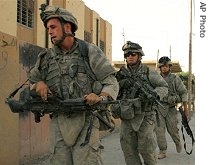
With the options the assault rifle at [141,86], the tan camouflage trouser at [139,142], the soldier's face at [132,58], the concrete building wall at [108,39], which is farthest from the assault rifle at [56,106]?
the concrete building wall at [108,39]

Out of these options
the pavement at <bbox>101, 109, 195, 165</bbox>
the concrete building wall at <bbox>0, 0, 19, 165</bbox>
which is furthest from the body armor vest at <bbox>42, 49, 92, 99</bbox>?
the pavement at <bbox>101, 109, 195, 165</bbox>

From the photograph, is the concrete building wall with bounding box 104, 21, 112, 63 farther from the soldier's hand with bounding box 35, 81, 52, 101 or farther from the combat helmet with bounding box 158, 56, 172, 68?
the soldier's hand with bounding box 35, 81, 52, 101

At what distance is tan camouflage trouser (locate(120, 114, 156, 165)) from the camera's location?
19.2 ft

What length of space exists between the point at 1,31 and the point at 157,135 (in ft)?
11.5

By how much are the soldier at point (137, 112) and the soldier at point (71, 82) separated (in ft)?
6.00

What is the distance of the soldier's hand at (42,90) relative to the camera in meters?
3.84

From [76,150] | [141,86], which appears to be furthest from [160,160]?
[76,150]

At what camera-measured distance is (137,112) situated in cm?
589

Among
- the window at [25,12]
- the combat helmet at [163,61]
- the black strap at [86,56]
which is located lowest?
the black strap at [86,56]

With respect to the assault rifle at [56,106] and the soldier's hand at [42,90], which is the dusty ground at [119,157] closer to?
the assault rifle at [56,106]

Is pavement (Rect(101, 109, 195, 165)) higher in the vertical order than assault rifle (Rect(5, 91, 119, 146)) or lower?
lower

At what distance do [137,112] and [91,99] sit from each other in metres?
2.24

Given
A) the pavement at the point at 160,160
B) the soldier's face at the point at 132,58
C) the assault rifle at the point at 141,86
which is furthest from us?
the pavement at the point at 160,160

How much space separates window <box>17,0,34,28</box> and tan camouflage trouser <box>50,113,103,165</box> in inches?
187
